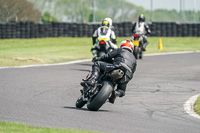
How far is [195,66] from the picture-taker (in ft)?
64.0

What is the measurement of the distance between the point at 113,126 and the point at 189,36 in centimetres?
2872

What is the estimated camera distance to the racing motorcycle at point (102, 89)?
892 centimetres

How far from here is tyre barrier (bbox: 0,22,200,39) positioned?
1254 inches

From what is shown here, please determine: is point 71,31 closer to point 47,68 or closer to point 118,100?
point 47,68

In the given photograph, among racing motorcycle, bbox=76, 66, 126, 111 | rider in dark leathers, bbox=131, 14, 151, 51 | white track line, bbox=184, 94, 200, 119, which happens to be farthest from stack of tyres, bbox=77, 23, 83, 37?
racing motorcycle, bbox=76, 66, 126, 111

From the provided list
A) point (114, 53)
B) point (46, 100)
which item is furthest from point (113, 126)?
point (46, 100)

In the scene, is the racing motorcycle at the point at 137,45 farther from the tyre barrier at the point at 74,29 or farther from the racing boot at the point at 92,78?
the racing boot at the point at 92,78

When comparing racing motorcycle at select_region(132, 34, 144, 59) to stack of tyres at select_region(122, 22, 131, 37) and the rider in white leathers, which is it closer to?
the rider in white leathers

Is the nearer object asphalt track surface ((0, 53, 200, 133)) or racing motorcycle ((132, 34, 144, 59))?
asphalt track surface ((0, 53, 200, 133))

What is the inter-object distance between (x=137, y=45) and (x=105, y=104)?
11.1 meters

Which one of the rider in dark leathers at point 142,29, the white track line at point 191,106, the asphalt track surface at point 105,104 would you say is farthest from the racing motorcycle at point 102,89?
the rider in dark leathers at point 142,29

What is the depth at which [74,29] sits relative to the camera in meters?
34.2

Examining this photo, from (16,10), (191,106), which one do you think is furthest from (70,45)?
(191,106)

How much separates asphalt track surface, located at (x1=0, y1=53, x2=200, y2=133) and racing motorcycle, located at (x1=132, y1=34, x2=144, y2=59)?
8.38 feet
